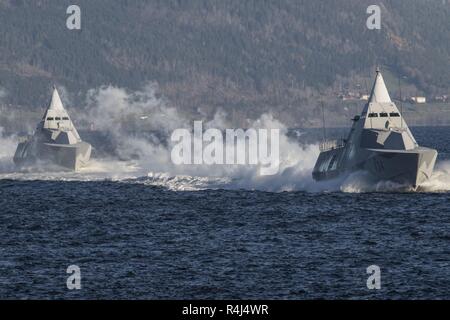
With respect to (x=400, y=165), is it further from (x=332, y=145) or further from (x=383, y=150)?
(x=332, y=145)

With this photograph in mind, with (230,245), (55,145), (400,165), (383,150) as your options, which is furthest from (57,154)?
(230,245)

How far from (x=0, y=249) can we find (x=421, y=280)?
74.7 ft

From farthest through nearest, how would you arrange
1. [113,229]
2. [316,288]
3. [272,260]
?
[113,229], [272,260], [316,288]

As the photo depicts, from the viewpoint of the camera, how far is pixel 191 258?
202 ft

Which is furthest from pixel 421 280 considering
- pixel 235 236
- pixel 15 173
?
pixel 15 173

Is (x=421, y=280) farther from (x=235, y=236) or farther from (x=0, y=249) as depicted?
(x=0, y=249)

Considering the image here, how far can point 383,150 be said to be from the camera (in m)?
84.1

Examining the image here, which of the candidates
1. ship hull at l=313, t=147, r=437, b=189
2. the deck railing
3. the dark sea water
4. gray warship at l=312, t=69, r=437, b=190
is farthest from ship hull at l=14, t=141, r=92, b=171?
ship hull at l=313, t=147, r=437, b=189

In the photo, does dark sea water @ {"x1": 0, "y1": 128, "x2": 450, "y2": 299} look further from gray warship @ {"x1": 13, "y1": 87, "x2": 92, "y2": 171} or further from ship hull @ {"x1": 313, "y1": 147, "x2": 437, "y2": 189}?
gray warship @ {"x1": 13, "y1": 87, "x2": 92, "y2": 171}

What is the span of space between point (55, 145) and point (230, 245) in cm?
7217

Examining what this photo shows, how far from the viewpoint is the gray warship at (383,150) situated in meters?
83.4

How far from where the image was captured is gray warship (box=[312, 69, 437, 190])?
274 feet

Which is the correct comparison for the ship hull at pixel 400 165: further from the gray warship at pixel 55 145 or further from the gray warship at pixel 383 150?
the gray warship at pixel 55 145
